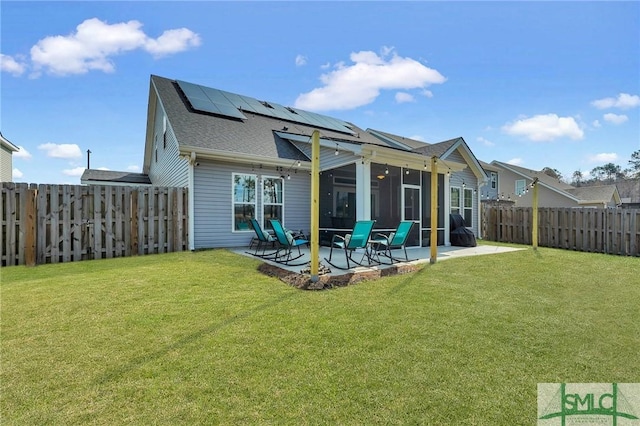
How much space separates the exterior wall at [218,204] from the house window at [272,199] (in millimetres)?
145

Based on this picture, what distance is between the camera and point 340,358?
2.76m

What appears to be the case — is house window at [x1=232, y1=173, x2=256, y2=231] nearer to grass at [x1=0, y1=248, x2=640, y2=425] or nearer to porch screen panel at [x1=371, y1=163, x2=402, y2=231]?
porch screen panel at [x1=371, y1=163, x2=402, y2=231]

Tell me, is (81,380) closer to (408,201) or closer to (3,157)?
(408,201)

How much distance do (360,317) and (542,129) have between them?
42885 mm

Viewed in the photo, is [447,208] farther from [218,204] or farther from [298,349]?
[298,349]

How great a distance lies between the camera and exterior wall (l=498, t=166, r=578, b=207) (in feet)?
91.3

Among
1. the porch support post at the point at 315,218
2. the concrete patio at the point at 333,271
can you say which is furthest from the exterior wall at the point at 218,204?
the porch support post at the point at 315,218

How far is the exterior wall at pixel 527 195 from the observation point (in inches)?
1096

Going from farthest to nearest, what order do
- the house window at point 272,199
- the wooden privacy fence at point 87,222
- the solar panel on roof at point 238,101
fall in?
the solar panel on roof at point 238,101, the house window at point 272,199, the wooden privacy fence at point 87,222

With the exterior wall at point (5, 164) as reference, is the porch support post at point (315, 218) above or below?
below

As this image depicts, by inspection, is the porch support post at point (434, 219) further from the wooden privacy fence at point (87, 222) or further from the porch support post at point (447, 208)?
the wooden privacy fence at point (87, 222)

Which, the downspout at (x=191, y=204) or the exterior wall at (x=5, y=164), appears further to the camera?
the exterior wall at (x=5, y=164)

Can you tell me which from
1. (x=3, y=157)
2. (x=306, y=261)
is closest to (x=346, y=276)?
(x=306, y=261)

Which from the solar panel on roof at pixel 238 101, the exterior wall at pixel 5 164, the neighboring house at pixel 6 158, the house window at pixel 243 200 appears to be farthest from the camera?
the exterior wall at pixel 5 164
